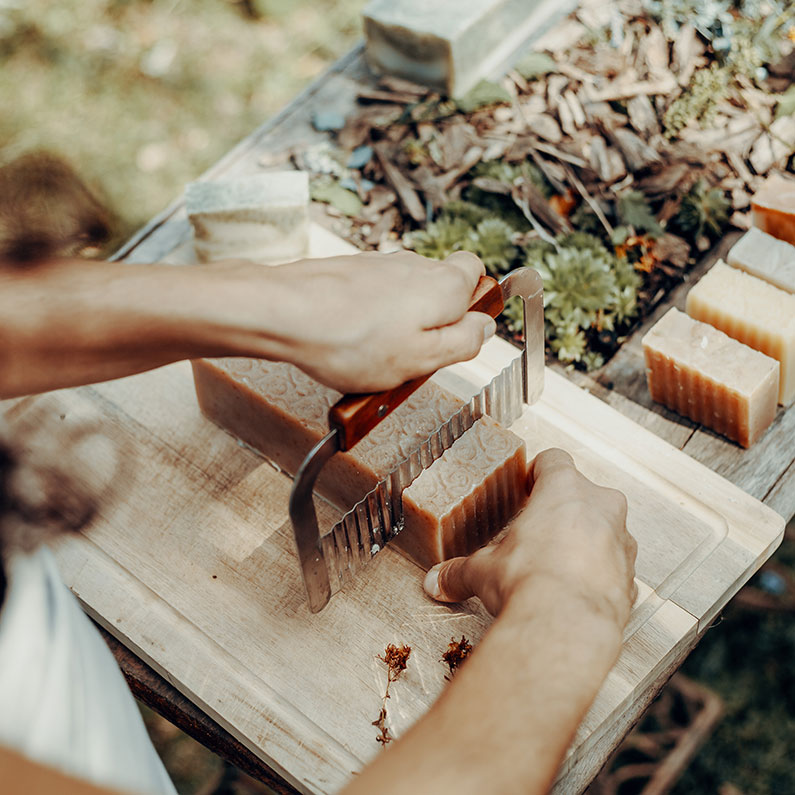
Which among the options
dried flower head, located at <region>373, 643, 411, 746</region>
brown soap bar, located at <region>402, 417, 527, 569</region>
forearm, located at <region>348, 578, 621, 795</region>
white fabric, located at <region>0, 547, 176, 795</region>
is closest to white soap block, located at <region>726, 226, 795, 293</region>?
brown soap bar, located at <region>402, 417, 527, 569</region>

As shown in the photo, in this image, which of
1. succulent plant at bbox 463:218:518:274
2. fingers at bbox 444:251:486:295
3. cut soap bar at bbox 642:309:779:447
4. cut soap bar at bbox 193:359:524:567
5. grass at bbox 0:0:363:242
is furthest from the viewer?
grass at bbox 0:0:363:242

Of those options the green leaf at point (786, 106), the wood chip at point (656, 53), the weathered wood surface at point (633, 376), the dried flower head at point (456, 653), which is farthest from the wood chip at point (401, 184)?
the dried flower head at point (456, 653)

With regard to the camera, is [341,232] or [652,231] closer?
[652,231]

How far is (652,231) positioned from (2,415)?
177cm

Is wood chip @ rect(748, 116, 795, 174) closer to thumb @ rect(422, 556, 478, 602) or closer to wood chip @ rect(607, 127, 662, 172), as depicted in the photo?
wood chip @ rect(607, 127, 662, 172)

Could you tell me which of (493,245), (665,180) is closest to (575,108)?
(665,180)

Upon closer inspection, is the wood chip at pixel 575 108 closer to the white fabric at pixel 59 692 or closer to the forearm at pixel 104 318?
the forearm at pixel 104 318

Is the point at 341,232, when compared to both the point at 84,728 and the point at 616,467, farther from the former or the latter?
the point at 84,728

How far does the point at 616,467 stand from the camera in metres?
2.01

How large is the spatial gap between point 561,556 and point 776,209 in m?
1.22

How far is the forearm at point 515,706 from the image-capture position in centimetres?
110

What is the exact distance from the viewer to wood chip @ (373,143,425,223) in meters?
2.59

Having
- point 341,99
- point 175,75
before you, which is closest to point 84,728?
point 341,99

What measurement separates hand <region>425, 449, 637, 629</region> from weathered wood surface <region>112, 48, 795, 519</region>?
48cm
